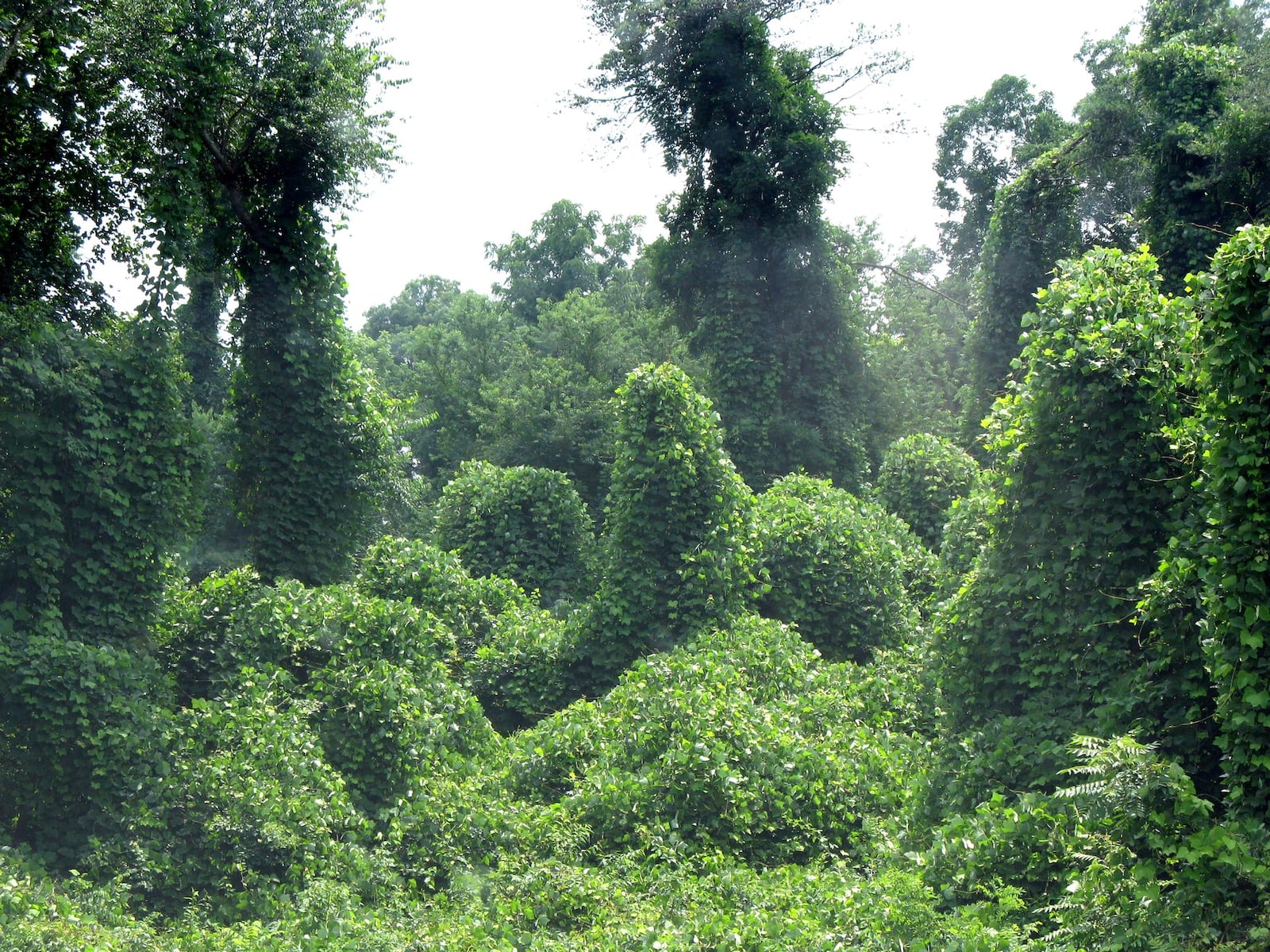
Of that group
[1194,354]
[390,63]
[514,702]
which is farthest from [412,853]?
[390,63]

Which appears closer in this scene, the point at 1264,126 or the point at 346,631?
the point at 346,631

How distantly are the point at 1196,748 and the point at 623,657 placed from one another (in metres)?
6.37

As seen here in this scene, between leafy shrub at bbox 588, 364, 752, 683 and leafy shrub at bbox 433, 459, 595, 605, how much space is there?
3144 mm

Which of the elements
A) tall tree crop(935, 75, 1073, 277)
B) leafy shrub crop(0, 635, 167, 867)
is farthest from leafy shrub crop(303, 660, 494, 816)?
tall tree crop(935, 75, 1073, 277)

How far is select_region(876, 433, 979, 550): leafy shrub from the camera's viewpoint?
15070mm

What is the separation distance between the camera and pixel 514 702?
1141 cm

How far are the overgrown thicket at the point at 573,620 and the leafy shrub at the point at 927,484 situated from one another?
0.06 m

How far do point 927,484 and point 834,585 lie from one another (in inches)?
148

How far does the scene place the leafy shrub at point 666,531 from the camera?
11.1 metres

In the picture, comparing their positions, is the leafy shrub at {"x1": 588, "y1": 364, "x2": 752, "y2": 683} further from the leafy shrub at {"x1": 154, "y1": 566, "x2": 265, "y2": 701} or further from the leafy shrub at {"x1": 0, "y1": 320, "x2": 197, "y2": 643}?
the leafy shrub at {"x1": 0, "y1": 320, "x2": 197, "y2": 643}

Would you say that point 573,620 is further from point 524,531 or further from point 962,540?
point 962,540

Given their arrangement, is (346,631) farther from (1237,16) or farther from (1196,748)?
(1237,16)

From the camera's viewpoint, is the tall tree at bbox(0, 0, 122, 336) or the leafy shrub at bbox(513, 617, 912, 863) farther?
the tall tree at bbox(0, 0, 122, 336)

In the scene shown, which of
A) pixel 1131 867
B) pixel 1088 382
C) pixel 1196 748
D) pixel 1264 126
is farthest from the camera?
pixel 1264 126
